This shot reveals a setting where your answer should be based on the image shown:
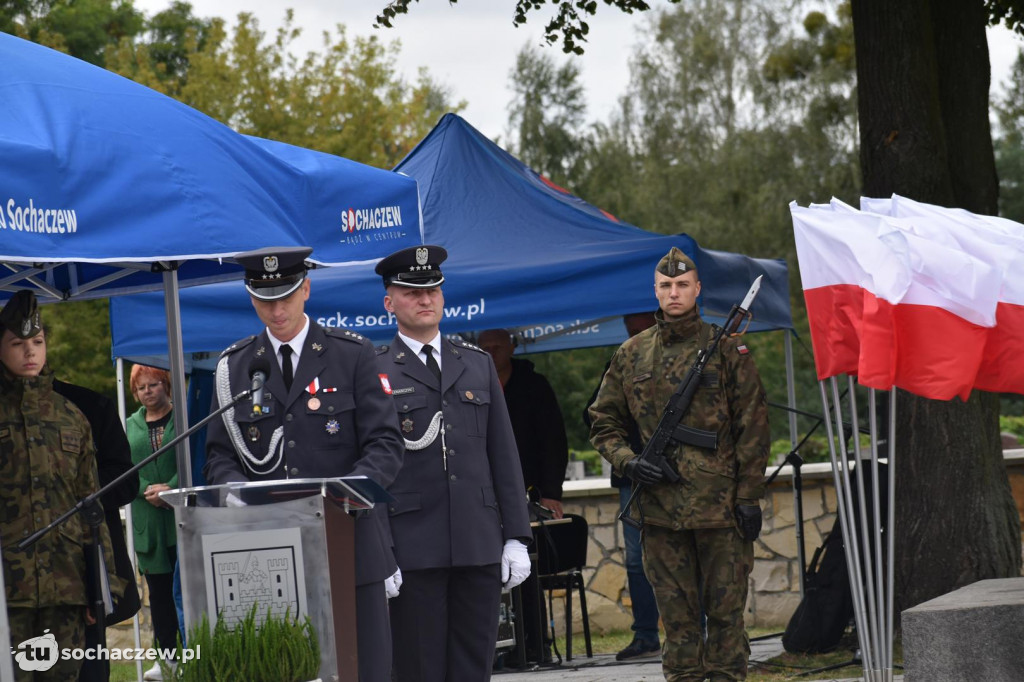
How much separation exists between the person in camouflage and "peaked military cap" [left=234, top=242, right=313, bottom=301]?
2.47m

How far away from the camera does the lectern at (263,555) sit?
4309 millimetres

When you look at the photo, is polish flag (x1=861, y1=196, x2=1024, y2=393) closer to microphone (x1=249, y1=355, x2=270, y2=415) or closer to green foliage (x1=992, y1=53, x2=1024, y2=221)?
microphone (x1=249, y1=355, x2=270, y2=415)

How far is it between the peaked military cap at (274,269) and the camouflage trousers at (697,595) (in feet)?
8.99

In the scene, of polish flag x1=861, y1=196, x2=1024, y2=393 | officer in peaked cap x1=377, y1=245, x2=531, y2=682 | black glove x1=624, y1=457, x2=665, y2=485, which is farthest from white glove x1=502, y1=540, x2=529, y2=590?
polish flag x1=861, y1=196, x2=1024, y2=393

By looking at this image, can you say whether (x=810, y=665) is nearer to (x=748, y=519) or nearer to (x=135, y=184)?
(x=748, y=519)

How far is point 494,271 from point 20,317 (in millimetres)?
3158

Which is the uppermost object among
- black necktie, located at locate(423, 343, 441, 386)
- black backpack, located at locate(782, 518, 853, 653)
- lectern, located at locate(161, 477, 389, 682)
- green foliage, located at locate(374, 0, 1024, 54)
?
green foliage, located at locate(374, 0, 1024, 54)

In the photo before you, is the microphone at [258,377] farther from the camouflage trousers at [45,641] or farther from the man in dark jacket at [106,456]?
the man in dark jacket at [106,456]

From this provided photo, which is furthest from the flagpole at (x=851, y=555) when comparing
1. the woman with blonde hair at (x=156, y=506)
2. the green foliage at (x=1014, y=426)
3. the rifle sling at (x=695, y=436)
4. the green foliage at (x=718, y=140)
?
the green foliage at (x=718, y=140)

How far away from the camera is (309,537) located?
14.2 ft

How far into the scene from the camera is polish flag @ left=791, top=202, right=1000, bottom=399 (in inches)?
234

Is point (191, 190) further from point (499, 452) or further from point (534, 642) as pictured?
point (534, 642)

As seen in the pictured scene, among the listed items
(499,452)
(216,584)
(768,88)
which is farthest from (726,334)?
(768,88)

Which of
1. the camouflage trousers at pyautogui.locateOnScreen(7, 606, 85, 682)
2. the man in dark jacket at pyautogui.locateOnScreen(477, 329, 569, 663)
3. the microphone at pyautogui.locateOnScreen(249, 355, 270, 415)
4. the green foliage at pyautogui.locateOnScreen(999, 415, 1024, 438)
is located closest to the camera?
the microphone at pyautogui.locateOnScreen(249, 355, 270, 415)
